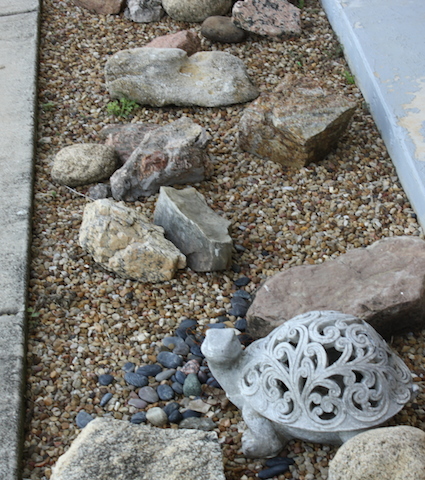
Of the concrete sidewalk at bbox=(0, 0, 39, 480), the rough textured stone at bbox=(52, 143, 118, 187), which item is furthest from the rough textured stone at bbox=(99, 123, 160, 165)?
the concrete sidewalk at bbox=(0, 0, 39, 480)

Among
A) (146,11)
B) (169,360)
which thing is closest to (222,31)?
(146,11)

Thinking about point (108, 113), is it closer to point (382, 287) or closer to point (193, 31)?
point (193, 31)

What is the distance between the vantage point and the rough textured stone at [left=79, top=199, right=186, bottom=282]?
349 cm

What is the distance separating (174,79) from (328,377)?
3030mm

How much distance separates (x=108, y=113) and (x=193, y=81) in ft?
2.20

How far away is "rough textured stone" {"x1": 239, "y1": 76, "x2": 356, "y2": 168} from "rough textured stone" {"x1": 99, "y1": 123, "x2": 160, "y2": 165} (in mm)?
664

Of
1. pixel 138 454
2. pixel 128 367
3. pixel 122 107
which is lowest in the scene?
pixel 128 367

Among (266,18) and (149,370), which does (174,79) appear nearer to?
(266,18)

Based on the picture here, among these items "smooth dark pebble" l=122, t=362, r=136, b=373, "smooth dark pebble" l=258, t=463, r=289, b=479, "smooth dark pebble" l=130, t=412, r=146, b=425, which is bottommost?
"smooth dark pebble" l=122, t=362, r=136, b=373

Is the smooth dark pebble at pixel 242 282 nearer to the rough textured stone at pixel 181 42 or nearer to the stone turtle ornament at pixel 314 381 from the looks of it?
the stone turtle ornament at pixel 314 381

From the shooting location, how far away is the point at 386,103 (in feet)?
14.4

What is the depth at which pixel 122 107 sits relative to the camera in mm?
4867

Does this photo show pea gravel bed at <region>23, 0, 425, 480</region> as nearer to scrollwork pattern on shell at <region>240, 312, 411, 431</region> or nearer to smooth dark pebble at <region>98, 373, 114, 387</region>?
smooth dark pebble at <region>98, 373, 114, 387</region>

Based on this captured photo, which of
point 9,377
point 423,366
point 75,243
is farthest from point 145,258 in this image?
point 423,366
